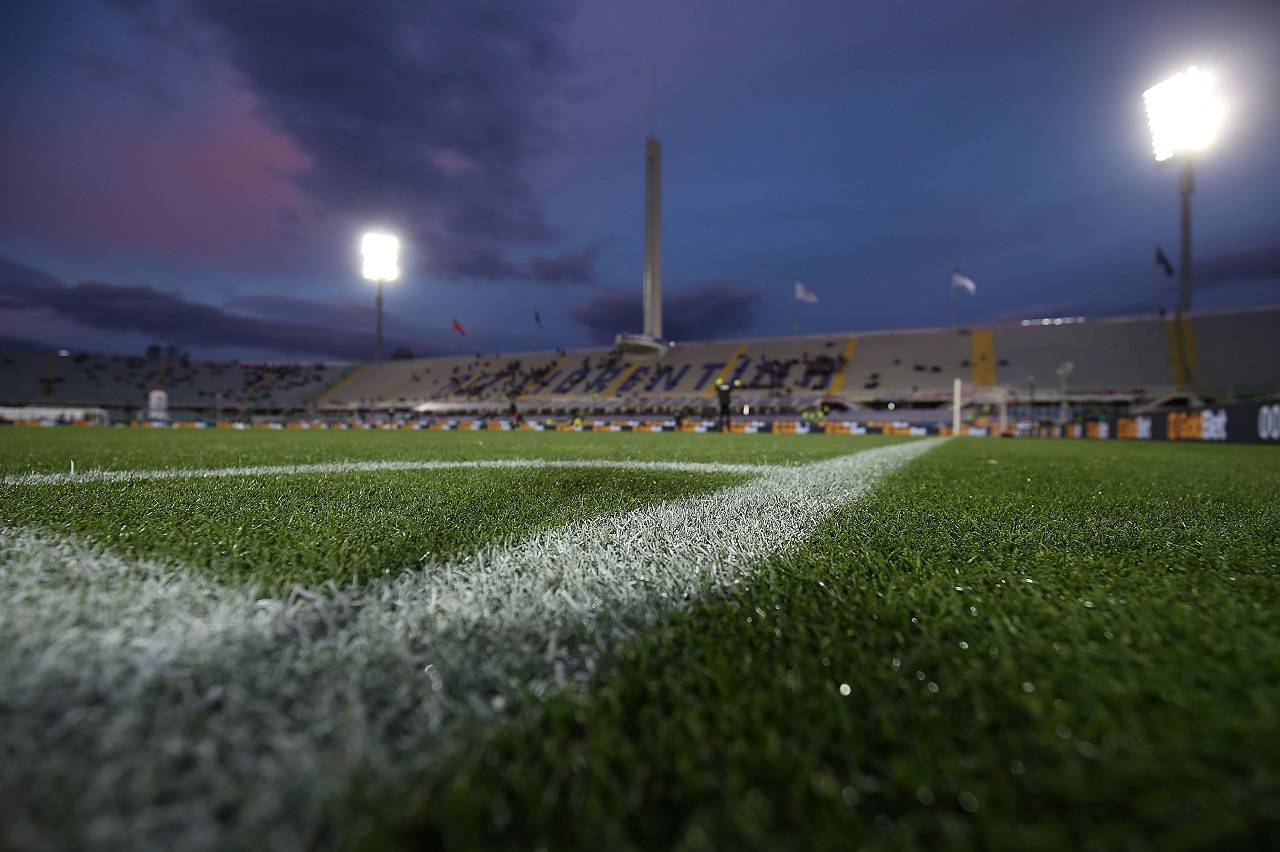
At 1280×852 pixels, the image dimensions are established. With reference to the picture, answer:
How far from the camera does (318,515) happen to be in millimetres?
1927

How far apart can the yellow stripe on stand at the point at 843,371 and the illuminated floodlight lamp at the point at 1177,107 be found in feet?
70.8

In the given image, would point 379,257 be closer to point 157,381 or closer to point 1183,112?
point 1183,112

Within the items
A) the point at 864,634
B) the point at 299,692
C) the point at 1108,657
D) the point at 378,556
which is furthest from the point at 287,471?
the point at 1108,657

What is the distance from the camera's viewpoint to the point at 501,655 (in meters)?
0.86

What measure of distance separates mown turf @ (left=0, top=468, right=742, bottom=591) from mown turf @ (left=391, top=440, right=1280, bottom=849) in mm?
721

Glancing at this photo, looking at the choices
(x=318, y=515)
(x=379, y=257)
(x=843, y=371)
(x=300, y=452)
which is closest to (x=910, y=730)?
(x=318, y=515)

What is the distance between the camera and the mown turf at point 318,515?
134 cm

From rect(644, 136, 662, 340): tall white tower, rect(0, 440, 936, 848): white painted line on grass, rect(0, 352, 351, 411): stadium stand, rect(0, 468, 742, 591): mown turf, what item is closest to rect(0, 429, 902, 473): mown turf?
rect(0, 468, 742, 591): mown turf

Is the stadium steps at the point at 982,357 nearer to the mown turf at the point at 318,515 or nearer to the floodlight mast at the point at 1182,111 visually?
the floodlight mast at the point at 1182,111

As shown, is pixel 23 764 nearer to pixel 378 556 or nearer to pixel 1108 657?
pixel 378 556

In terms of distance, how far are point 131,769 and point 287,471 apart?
347 cm

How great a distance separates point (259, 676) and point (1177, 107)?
18.4 m

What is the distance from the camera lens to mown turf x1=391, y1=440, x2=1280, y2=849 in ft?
1.70

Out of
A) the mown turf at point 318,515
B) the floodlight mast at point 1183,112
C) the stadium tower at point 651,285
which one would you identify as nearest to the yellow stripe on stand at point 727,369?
the stadium tower at point 651,285
